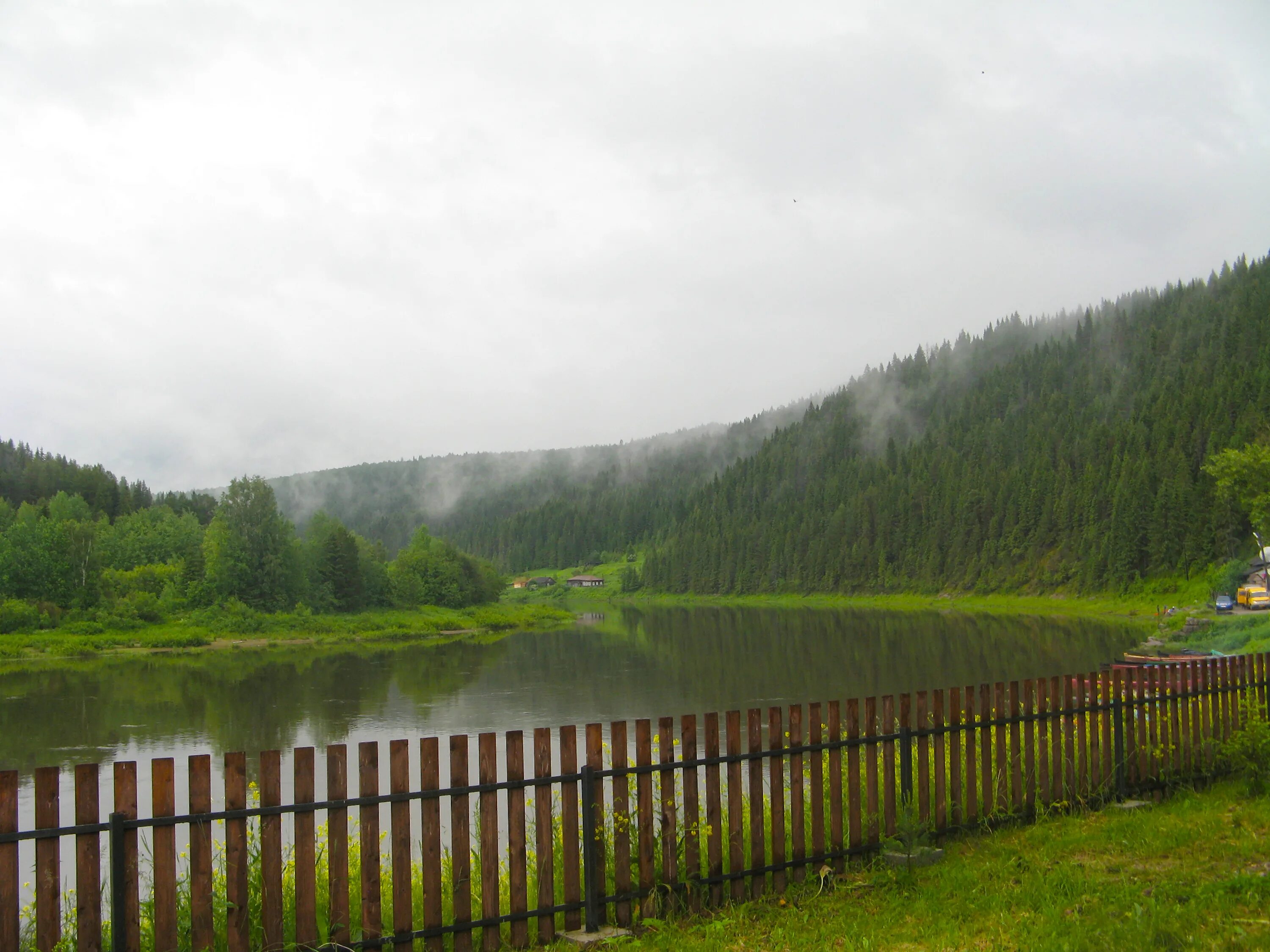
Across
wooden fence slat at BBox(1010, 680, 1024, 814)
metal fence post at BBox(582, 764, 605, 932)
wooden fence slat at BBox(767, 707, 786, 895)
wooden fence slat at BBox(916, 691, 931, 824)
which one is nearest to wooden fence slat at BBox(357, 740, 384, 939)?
metal fence post at BBox(582, 764, 605, 932)

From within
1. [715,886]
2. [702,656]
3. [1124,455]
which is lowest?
[702,656]

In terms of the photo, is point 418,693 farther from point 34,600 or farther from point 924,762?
point 34,600

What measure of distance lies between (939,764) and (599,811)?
356 centimetres

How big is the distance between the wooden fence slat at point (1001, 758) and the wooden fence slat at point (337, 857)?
6254 mm

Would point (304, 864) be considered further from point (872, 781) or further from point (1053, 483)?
point (1053, 483)

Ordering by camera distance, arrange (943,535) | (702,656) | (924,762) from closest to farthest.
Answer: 1. (924,762)
2. (702,656)
3. (943,535)

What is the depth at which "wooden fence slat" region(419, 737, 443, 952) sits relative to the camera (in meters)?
6.60

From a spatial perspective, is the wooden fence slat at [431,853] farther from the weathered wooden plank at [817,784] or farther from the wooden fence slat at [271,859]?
the weathered wooden plank at [817,784]

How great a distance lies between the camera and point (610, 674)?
47.2 meters

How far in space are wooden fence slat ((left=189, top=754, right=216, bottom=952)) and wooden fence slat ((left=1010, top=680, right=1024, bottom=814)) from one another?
7275mm

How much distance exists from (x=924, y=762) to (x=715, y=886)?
2372 mm

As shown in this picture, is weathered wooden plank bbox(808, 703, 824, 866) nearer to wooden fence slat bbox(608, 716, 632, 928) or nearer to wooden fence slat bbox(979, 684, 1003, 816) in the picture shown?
wooden fence slat bbox(608, 716, 632, 928)

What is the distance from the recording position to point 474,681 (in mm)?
47469

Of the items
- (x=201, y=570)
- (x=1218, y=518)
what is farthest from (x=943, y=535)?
(x=201, y=570)
